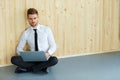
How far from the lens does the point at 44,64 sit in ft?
11.3

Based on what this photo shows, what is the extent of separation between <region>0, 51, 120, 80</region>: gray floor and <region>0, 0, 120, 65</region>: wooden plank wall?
247 mm

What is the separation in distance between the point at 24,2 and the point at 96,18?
4.33 ft

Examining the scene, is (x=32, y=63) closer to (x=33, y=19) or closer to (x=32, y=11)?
(x=33, y=19)

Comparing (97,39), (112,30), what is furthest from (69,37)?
(112,30)

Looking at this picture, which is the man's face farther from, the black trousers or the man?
the black trousers

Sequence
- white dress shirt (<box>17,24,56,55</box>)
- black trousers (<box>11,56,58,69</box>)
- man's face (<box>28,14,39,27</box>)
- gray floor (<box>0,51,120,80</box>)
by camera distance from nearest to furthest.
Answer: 1. gray floor (<box>0,51,120,80</box>)
2. black trousers (<box>11,56,58,69</box>)
3. man's face (<box>28,14,39,27</box>)
4. white dress shirt (<box>17,24,56,55</box>)

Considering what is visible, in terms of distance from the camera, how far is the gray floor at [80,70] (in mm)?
3246

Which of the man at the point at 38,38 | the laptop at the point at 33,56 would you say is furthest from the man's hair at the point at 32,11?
the laptop at the point at 33,56

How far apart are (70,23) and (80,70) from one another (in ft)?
3.00

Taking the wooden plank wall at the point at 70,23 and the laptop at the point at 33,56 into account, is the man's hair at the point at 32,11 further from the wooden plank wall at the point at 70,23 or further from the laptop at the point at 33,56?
the laptop at the point at 33,56

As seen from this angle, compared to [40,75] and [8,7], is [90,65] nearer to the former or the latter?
[40,75]

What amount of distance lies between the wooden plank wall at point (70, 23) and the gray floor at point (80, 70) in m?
0.25

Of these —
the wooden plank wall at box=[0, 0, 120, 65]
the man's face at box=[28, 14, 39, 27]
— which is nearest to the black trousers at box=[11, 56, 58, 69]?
the wooden plank wall at box=[0, 0, 120, 65]

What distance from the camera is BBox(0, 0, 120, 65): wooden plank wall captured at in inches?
144
